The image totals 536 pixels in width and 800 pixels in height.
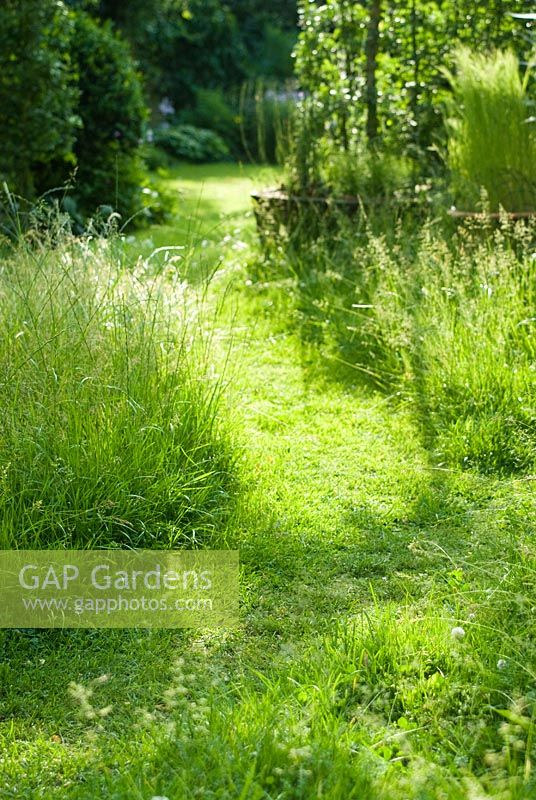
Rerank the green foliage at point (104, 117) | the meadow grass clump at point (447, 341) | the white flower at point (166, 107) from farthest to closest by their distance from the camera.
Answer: the white flower at point (166, 107), the green foliage at point (104, 117), the meadow grass clump at point (447, 341)

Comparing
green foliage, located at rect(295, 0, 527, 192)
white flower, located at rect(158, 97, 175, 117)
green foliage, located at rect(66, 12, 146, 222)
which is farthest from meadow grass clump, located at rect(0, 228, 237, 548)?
white flower, located at rect(158, 97, 175, 117)

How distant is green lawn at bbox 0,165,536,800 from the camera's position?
2.17 metres

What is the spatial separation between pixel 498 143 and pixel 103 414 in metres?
3.66

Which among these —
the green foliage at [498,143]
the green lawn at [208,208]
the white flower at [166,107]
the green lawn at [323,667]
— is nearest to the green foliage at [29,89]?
the green lawn at [208,208]

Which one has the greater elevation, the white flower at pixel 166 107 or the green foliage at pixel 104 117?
the white flower at pixel 166 107

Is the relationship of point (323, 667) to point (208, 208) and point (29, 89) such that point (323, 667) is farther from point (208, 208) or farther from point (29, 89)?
point (208, 208)

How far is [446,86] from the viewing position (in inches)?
306

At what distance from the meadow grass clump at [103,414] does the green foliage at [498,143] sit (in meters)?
2.72

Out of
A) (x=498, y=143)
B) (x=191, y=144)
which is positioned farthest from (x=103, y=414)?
(x=191, y=144)

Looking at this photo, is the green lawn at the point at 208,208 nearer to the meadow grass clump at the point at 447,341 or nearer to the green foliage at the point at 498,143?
the meadow grass clump at the point at 447,341

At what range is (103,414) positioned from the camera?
11.2 feet

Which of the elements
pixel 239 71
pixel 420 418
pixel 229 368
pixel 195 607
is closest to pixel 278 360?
pixel 229 368

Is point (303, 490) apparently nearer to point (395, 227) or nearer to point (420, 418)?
point (420, 418)

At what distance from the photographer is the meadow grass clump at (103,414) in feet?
10.5
